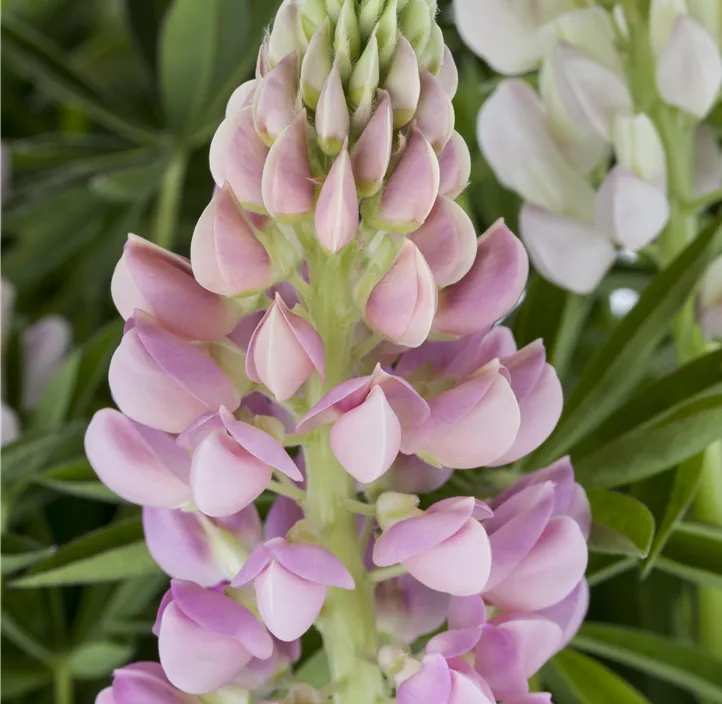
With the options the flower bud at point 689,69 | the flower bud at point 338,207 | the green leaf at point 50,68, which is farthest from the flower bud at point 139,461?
the green leaf at point 50,68

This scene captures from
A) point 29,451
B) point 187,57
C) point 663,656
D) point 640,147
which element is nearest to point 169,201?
point 187,57

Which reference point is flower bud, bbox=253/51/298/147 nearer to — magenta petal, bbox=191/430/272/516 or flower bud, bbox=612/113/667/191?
magenta petal, bbox=191/430/272/516

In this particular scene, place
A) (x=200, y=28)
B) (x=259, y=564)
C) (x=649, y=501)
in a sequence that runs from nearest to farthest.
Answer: (x=259, y=564), (x=649, y=501), (x=200, y=28)

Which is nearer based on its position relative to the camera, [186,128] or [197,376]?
[197,376]

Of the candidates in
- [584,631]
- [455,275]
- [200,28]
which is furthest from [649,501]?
[200,28]

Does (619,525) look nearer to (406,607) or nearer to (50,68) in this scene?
(406,607)

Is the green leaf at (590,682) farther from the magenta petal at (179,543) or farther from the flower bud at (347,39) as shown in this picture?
the flower bud at (347,39)

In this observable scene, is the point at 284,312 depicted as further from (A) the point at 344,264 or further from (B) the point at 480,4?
(B) the point at 480,4

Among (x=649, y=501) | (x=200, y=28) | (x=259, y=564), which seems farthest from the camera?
(x=200, y=28)
